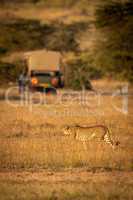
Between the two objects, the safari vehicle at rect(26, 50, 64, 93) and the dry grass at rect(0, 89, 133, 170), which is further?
the safari vehicle at rect(26, 50, 64, 93)

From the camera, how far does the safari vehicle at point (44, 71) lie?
110ft

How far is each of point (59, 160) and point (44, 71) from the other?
23721mm

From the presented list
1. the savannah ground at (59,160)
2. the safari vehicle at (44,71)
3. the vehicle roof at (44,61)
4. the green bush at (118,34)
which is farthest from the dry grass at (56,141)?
the vehicle roof at (44,61)

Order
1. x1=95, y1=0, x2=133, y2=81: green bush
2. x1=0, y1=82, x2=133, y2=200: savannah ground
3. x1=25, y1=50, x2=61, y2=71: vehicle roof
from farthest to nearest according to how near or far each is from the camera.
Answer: x1=25, y1=50, x2=61, y2=71: vehicle roof, x1=95, y1=0, x2=133, y2=81: green bush, x1=0, y1=82, x2=133, y2=200: savannah ground

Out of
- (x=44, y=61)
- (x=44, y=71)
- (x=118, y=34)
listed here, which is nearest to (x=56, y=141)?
(x=118, y=34)

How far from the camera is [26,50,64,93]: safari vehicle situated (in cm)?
3353

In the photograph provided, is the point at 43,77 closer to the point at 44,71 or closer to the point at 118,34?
the point at 44,71

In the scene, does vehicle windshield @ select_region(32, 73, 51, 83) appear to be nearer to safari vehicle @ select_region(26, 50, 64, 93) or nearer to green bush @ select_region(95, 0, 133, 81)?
safari vehicle @ select_region(26, 50, 64, 93)

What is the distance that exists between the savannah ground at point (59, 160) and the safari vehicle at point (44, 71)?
38.9 feet

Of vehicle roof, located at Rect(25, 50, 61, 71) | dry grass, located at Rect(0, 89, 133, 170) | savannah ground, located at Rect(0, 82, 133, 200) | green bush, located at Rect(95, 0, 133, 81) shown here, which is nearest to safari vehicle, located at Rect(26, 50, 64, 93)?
vehicle roof, located at Rect(25, 50, 61, 71)

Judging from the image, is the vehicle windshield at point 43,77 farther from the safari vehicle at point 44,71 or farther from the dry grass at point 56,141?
the dry grass at point 56,141

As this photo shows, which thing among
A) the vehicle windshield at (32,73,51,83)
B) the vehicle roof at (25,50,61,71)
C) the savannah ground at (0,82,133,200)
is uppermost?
the vehicle roof at (25,50,61,71)

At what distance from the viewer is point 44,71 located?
36.2 m

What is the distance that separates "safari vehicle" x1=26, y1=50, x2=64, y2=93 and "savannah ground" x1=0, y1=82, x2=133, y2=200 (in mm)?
11861
